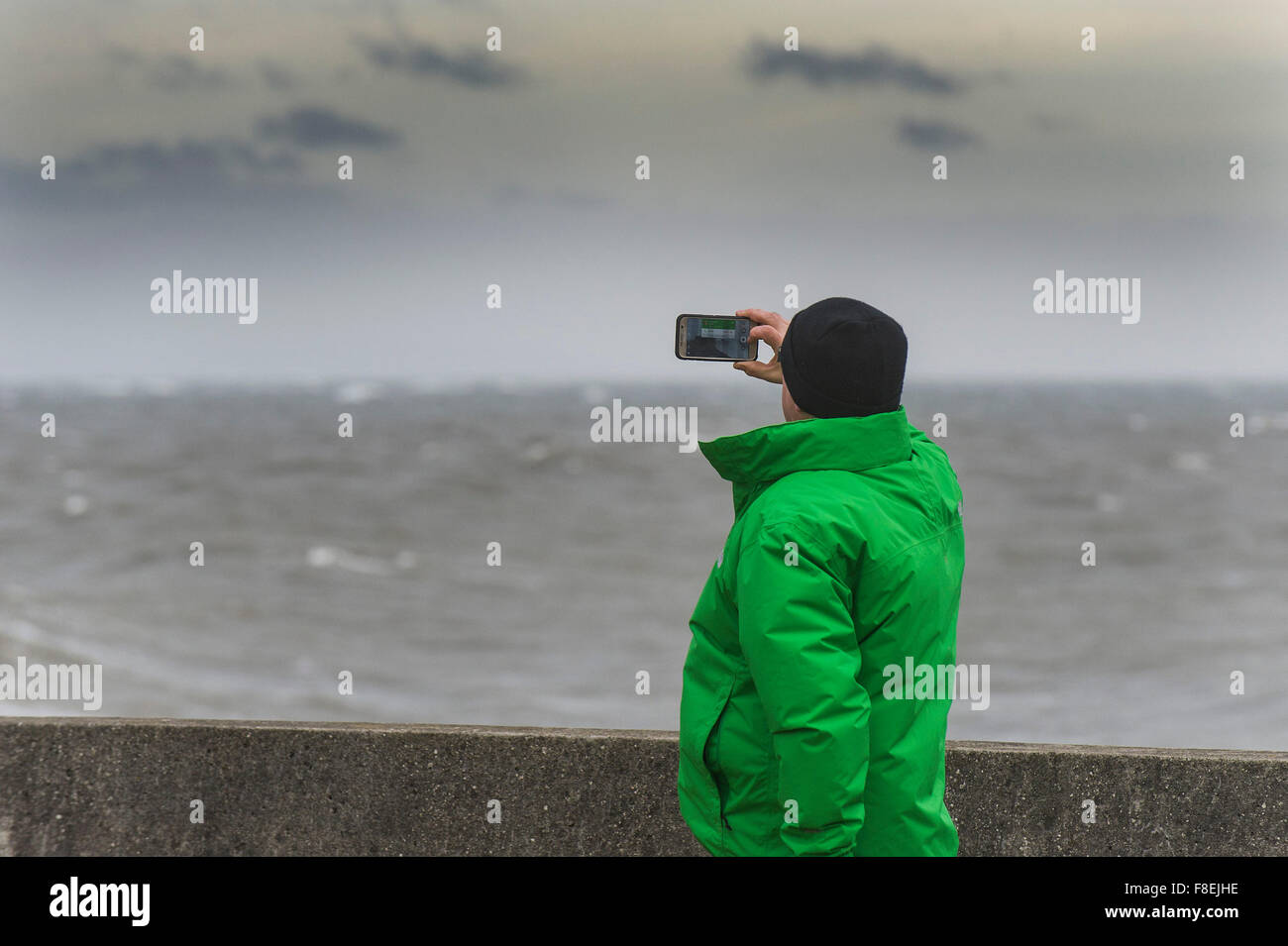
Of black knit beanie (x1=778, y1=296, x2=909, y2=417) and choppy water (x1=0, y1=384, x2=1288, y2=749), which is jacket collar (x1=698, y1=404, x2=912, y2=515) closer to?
black knit beanie (x1=778, y1=296, x2=909, y2=417)

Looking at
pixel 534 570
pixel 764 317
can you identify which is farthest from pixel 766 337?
pixel 534 570

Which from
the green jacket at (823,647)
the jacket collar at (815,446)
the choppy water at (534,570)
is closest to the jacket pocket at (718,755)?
the green jacket at (823,647)

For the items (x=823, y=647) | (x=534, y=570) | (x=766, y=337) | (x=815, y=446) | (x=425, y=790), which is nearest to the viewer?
(x=823, y=647)

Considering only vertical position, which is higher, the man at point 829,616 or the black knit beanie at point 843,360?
the black knit beanie at point 843,360

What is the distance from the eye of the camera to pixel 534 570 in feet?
65.9

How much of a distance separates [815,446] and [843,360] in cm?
13

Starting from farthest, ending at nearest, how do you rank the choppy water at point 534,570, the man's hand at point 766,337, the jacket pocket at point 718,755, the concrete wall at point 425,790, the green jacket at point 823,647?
the choppy water at point 534,570
the concrete wall at point 425,790
the man's hand at point 766,337
the jacket pocket at point 718,755
the green jacket at point 823,647

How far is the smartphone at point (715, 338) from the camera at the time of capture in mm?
1871

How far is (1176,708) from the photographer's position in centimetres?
1309

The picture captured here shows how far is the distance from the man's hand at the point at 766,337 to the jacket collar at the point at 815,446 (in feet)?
1.13

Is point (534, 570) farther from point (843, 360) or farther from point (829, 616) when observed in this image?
point (829, 616)

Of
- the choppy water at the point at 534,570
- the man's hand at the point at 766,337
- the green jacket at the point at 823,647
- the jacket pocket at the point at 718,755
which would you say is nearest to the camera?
the green jacket at the point at 823,647

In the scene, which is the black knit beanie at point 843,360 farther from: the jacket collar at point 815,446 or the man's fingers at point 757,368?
→ the man's fingers at point 757,368

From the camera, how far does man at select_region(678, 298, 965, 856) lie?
135 centimetres
